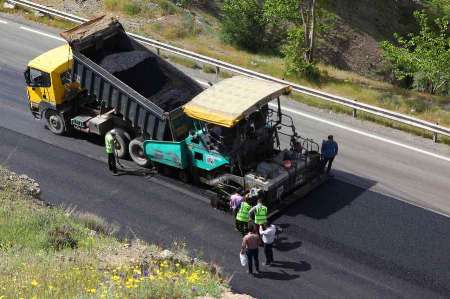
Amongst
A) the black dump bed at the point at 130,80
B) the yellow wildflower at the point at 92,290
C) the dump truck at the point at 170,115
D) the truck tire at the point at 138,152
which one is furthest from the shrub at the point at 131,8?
the yellow wildflower at the point at 92,290

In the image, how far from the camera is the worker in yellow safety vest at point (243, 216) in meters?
15.0

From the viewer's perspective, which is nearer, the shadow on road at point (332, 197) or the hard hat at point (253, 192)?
the hard hat at point (253, 192)

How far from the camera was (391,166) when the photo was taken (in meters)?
19.6

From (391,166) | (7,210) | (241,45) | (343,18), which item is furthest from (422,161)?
(343,18)

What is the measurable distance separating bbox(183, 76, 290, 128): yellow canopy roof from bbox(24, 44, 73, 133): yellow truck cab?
5641 millimetres

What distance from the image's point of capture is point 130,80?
18.6 metres

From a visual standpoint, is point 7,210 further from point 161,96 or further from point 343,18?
point 343,18

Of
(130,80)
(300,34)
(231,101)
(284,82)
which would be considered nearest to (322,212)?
(231,101)

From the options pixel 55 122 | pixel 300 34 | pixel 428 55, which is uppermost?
pixel 300 34

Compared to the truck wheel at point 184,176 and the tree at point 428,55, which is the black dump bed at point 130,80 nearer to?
the truck wheel at point 184,176

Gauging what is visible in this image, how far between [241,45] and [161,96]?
1610cm

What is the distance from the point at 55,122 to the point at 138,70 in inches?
149

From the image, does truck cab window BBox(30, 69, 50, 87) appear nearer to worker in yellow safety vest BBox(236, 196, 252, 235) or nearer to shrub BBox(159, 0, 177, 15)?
worker in yellow safety vest BBox(236, 196, 252, 235)

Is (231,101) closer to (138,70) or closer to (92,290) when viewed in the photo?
(138,70)
